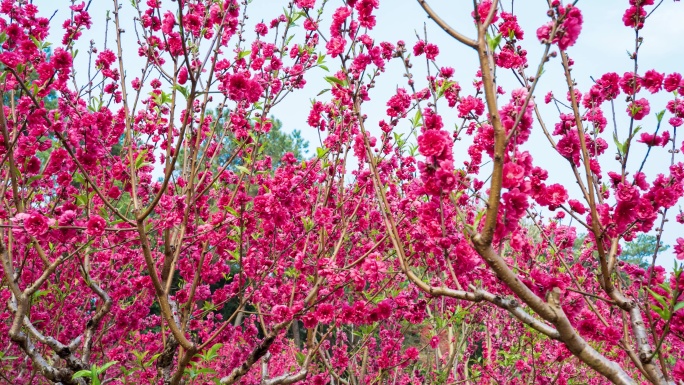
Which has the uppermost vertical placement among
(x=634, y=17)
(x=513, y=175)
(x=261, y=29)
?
(x=261, y=29)

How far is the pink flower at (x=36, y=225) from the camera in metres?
3.01

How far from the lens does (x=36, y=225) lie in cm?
304

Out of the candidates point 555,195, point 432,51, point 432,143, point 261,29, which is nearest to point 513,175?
point 432,143

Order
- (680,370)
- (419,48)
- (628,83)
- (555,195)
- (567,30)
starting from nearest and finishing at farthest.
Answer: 1. (567,30)
2. (555,195)
3. (628,83)
4. (680,370)
5. (419,48)

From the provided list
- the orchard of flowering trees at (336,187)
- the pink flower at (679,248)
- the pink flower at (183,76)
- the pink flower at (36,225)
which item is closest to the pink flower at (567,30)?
the orchard of flowering trees at (336,187)

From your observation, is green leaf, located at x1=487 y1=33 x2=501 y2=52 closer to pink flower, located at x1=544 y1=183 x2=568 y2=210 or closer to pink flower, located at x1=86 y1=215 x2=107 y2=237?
pink flower, located at x1=544 y1=183 x2=568 y2=210

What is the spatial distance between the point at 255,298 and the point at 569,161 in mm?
2735

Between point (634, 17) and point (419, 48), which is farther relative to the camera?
point (419, 48)

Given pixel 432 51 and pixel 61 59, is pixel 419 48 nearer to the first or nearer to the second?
pixel 432 51

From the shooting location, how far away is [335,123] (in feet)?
14.7

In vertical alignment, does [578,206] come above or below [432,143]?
above

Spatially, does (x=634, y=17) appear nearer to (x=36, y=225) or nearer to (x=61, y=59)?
(x=36, y=225)

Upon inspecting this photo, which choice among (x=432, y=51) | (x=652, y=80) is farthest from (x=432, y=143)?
(x=652, y=80)

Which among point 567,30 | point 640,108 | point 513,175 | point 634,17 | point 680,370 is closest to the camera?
point 513,175
